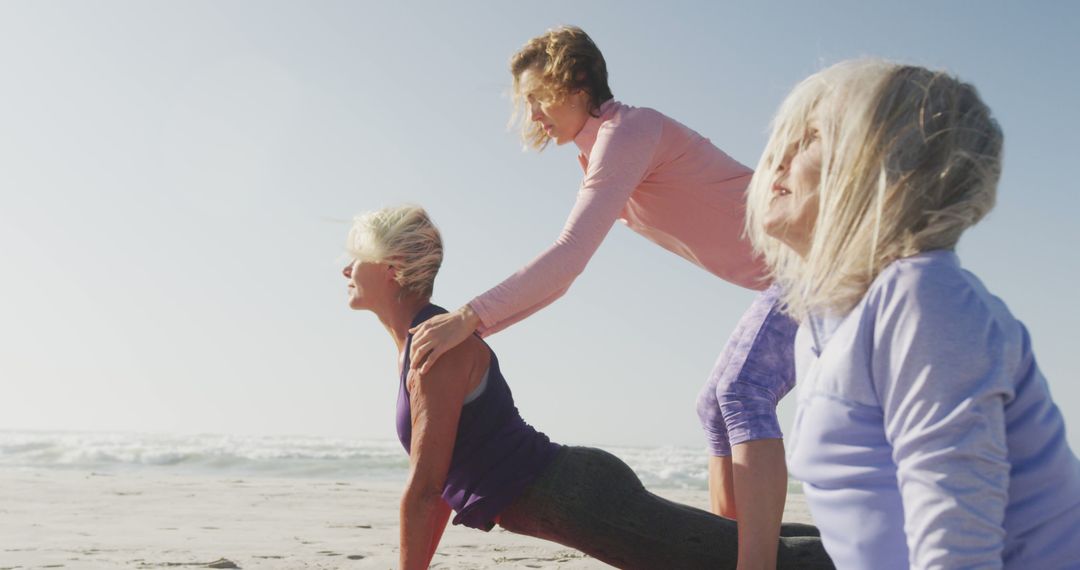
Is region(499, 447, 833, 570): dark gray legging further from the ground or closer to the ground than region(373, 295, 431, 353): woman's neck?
closer to the ground

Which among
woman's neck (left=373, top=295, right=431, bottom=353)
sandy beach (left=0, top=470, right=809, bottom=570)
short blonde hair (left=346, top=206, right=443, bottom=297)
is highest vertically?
short blonde hair (left=346, top=206, right=443, bottom=297)

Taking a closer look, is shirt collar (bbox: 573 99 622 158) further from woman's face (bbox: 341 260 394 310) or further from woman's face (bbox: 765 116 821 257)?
woman's face (bbox: 765 116 821 257)

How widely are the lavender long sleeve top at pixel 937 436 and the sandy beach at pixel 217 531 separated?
302cm

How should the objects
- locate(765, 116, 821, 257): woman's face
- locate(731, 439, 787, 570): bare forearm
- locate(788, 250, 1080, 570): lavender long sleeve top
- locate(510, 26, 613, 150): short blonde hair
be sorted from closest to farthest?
locate(788, 250, 1080, 570): lavender long sleeve top, locate(765, 116, 821, 257): woman's face, locate(731, 439, 787, 570): bare forearm, locate(510, 26, 613, 150): short blonde hair

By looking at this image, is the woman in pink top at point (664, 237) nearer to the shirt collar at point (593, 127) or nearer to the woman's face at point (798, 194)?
the shirt collar at point (593, 127)

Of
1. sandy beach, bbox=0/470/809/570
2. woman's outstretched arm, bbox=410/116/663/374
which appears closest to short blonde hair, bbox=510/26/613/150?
woman's outstretched arm, bbox=410/116/663/374

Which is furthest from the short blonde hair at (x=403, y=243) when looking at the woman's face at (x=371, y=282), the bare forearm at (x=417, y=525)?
the bare forearm at (x=417, y=525)

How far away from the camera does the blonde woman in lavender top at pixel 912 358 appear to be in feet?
4.25

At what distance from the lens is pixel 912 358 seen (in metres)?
1.34

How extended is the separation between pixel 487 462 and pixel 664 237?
1.06m

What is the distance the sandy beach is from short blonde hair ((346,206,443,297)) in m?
1.82

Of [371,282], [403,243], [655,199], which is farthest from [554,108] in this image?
[371,282]

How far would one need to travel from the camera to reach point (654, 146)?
315 cm

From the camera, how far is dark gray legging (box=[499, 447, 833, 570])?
276 cm
